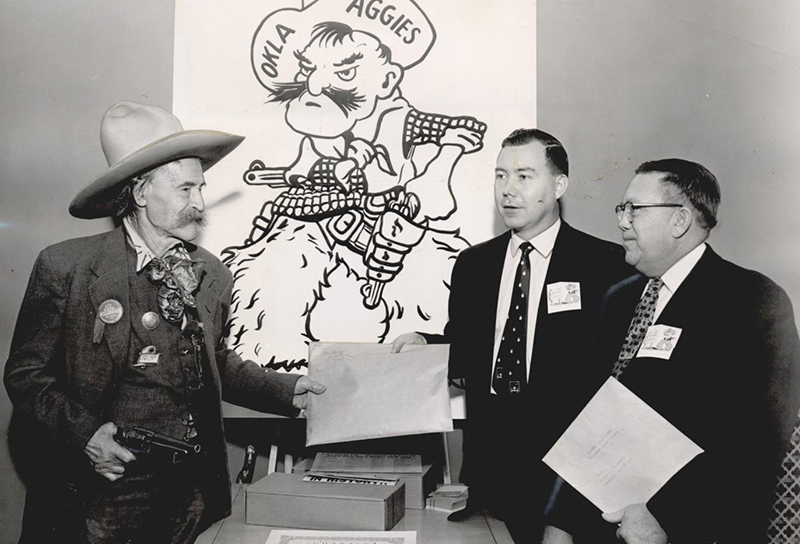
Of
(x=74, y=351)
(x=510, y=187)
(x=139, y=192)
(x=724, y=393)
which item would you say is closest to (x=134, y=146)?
(x=139, y=192)

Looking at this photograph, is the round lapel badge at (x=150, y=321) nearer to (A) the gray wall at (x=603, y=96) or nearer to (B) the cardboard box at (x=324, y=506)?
(B) the cardboard box at (x=324, y=506)

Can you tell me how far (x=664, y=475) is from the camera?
69.5 inches

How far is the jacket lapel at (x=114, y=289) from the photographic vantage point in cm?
209

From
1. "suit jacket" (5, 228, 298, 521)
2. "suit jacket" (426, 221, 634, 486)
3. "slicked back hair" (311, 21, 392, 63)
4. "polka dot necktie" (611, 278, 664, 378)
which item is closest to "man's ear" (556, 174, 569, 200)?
"suit jacket" (426, 221, 634, 486)

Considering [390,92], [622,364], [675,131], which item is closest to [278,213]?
[390,92]

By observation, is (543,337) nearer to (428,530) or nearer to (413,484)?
(413,484)

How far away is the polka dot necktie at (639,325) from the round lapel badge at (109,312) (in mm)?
1484

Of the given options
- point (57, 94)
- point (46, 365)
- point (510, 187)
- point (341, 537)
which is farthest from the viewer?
point (57, 94)

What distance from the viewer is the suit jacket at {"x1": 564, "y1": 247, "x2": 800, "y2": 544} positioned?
5.84ft

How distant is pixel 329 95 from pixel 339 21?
0.31 metres

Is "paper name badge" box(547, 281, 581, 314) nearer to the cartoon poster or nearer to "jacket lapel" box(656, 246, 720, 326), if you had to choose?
"jacket lapel" box(656, 246, 720, 326)

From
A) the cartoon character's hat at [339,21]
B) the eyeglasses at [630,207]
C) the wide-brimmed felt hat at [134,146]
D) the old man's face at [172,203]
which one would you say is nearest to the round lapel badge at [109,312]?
the old man's face at [172,203]

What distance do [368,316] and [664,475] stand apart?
1.33 meters

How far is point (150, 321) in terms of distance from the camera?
2.14 meters
